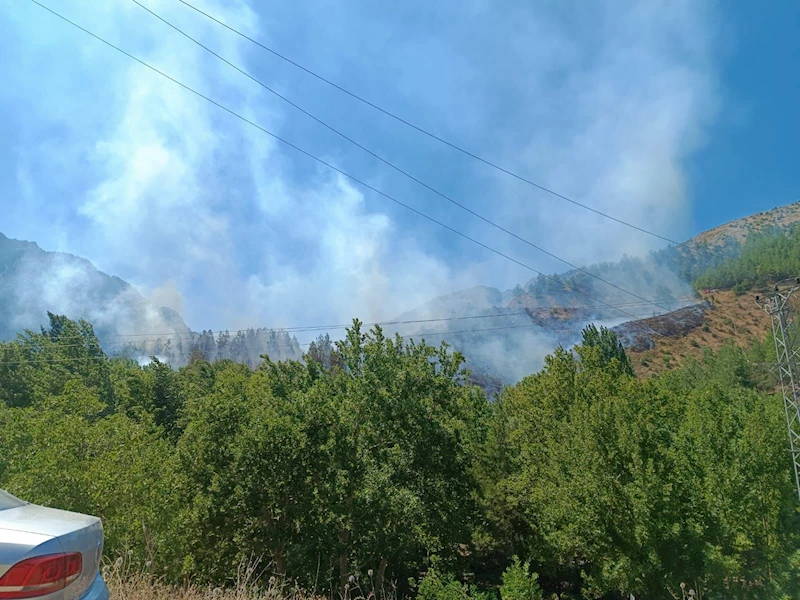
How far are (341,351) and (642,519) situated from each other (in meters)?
12.7

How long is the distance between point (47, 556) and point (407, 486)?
16581 mm

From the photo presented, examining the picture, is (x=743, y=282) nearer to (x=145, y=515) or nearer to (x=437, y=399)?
(x=437, y=399)

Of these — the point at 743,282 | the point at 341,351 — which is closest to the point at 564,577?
the point at 341,351

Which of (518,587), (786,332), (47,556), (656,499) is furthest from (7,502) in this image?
(786,332)

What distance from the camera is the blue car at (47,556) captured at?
250 centimetres

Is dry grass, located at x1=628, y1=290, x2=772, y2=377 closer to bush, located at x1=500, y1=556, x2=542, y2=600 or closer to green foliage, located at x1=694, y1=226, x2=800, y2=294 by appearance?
green foliage, located at x1=694, y1=226, x2=800, y2=294

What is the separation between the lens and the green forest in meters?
16.0

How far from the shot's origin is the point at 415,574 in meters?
23.5

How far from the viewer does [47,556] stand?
2592mm

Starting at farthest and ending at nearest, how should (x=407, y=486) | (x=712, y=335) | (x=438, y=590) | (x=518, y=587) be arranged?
1. (x=712, y=335)
2. (x=407, y=486)
3. (x=438, y=590)
4. (x=518, y=587)

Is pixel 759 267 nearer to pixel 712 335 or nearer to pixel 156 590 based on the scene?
pixel 712 335

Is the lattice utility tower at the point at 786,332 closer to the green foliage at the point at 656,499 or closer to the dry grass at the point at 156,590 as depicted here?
the green foliage at the point at 656,499

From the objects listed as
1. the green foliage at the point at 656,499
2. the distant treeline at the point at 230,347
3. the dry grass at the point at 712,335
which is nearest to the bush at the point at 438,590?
the green foliage at the point at 656,499

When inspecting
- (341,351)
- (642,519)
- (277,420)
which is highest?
(341,351)
